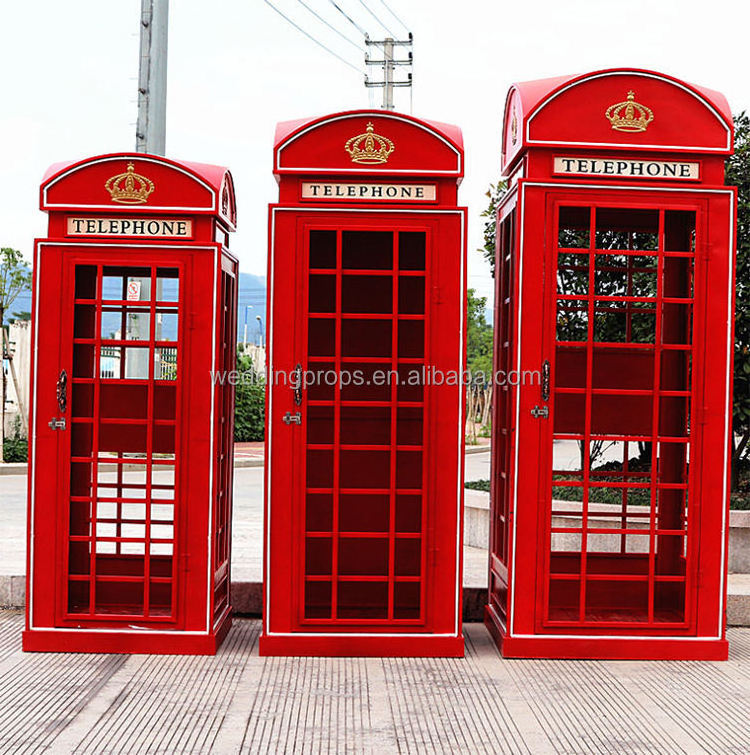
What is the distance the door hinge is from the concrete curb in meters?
1.61

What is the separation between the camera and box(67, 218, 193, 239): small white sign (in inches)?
225

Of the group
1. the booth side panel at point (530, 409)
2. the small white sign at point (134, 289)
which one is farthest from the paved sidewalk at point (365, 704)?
the small white sign at point (134, 289)

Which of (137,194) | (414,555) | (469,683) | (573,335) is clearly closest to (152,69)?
(573,335)

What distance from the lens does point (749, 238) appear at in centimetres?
873

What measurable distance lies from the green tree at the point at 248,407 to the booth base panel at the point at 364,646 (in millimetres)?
16221

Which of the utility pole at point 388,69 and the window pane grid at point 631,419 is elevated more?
the utility pole at point 388,69

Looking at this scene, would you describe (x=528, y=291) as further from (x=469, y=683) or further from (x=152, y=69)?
(x=152, y=69)

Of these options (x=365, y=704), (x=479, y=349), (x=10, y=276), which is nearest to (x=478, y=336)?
(x=479, y=349)

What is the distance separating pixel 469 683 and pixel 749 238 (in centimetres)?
528

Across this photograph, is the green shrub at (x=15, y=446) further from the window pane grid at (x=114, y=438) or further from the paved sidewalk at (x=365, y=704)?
the paved sidewalk at (x=365, y=704)

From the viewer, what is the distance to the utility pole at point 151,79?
1290cm

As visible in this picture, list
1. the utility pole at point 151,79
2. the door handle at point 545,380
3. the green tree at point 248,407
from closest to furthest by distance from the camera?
the door handle at point 545,380 < the utility pole at point 151,79 < the green tree at point 248,407

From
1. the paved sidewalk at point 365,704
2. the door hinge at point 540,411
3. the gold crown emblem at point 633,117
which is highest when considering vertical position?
the gold crown emblem at point 633,117

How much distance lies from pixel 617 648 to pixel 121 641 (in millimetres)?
2851
